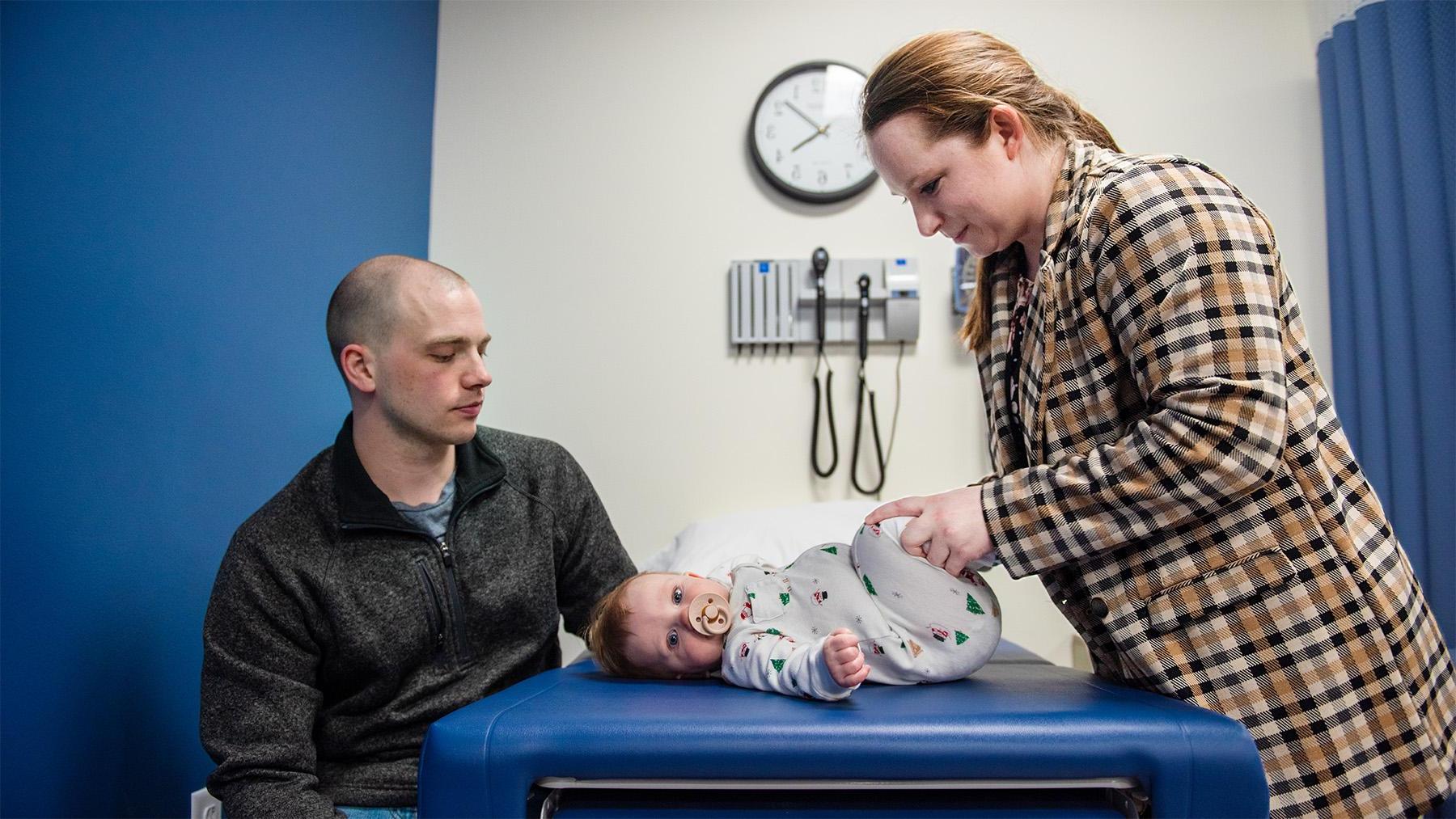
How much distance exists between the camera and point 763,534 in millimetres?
2301

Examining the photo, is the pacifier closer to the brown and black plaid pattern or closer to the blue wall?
the brown and black plaid pattern

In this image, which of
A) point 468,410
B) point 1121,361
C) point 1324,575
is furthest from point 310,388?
point 1324,575

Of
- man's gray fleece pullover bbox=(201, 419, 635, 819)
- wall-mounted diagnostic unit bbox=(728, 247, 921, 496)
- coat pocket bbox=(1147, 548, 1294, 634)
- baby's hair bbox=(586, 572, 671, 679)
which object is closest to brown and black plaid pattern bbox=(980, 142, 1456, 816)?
coat pocket bbox=(1147, 548, 1294, 634)

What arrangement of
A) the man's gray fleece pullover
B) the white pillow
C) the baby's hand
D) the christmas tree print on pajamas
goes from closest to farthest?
the baby's hand < the christmas tree print on pajamas < the man's gray fleece pullover < the white pillow

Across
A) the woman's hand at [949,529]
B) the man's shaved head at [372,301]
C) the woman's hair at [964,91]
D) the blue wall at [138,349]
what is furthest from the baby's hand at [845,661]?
the blue wall at [138,349]

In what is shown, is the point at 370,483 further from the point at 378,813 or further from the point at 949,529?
the point at 949,529

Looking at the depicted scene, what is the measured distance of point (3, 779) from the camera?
4.36ft

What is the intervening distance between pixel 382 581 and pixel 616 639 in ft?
1.29

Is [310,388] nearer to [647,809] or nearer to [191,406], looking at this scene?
[191,406]

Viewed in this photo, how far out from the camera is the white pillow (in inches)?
87.1

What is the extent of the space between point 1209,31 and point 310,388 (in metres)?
2.67

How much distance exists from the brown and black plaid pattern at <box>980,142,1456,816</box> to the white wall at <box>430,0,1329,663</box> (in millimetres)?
1581

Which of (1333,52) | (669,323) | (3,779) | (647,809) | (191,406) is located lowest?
(3,779)

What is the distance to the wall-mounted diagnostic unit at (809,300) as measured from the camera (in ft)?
8.71
